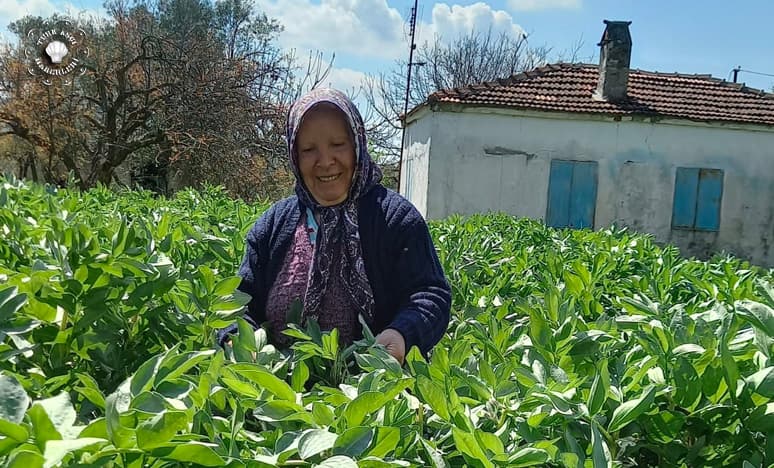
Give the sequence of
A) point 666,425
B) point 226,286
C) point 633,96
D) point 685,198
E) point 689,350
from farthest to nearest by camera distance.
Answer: point 633,96 < point 685,198 < point 226,286 < point 689,350 < point 666,425

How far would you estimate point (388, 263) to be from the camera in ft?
6.67

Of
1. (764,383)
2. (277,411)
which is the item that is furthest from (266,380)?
(764,383)

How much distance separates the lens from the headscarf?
201 centimetres

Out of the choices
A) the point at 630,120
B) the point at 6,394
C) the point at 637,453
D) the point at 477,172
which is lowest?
the point at 637,453

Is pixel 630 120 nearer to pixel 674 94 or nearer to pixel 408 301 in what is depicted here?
pixel 674 94

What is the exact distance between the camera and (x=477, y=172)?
13.6 meters

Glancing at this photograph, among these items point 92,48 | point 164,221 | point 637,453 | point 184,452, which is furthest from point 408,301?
point 92,48

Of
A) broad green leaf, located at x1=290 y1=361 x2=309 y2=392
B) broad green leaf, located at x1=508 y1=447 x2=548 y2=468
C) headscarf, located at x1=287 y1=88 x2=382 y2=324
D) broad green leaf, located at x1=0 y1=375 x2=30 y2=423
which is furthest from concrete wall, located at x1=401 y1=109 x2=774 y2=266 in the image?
broad green leaf, located at x1=0 y1=375 x2=30 y2=423

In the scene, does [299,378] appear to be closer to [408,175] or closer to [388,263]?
[388,263]

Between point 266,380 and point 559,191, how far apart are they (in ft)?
44.4

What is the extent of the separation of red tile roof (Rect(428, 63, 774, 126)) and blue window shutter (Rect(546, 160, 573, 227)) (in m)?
1.21

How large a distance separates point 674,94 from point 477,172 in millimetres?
5283

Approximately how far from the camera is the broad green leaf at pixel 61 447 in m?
0.59

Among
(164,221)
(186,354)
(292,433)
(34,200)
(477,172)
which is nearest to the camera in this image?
(292,433)
